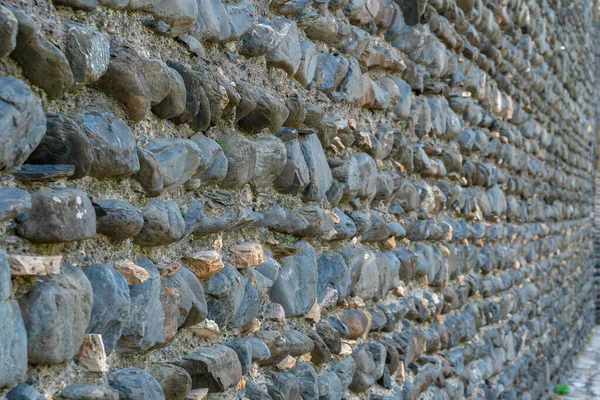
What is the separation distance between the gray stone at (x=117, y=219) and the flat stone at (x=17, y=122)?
169mm

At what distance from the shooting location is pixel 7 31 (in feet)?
2.94

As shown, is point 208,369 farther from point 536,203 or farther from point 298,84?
point 536,203

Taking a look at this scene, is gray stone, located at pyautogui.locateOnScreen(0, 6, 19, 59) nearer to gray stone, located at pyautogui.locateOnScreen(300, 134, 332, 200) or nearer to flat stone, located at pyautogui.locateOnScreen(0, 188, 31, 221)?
flat stone, located at pyautogui.locateOnScreen(0, 188, 31, 221)

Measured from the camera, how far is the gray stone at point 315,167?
1.81 m

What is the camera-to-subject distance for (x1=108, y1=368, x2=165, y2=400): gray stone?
112 cm

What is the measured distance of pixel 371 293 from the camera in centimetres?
224

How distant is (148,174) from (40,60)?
275 mm

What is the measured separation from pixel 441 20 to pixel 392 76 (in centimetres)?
51

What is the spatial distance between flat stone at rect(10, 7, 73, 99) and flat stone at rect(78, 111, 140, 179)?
0.06 metres

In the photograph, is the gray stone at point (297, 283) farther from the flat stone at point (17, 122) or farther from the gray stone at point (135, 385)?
the flat stone at point (17, 122)

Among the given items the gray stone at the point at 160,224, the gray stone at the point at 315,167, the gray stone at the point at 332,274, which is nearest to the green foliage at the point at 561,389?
the gray stone at the point at 332,274

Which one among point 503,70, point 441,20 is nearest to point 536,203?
point 503,70

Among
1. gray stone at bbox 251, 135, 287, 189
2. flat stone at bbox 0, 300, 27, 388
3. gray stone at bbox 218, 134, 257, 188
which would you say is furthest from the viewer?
gray stone at bbox 251, 135, 287, 189

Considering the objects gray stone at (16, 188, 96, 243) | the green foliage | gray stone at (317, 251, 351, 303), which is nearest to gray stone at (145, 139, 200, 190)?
gray stone at (16, 188, 96, 243)
